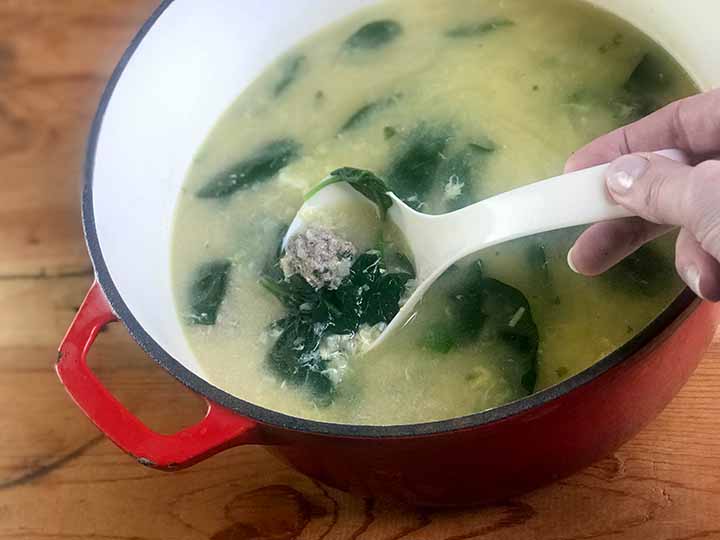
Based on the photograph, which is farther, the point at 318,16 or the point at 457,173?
the point at 318,16

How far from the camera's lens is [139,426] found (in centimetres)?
77

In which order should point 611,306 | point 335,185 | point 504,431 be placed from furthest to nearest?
point 335,185
point 611,306
point 504,431

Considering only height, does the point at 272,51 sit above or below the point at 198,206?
above

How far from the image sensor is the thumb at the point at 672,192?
60 cm

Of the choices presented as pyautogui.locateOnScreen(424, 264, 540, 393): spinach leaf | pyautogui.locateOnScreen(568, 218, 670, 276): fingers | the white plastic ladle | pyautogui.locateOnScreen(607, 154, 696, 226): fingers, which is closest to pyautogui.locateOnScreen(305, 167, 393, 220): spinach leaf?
the white plastic ladle

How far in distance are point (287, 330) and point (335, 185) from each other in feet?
0.61

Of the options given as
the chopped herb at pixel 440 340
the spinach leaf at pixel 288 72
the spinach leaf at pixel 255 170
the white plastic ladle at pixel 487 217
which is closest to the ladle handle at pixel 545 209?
the white plastic ladle at pixel 487 217

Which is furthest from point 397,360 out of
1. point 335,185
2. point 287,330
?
point 335,185

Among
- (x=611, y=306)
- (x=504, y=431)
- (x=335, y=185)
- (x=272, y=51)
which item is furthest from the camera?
(x=272, y=51)

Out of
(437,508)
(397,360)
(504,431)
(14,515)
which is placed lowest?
(14,515)

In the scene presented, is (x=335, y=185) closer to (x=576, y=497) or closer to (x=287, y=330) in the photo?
(x=287, y=330)

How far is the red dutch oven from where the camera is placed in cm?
69

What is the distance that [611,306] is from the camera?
895 millimetres

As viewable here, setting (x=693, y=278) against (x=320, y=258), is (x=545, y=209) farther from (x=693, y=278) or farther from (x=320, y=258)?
(x=320, y=258)
